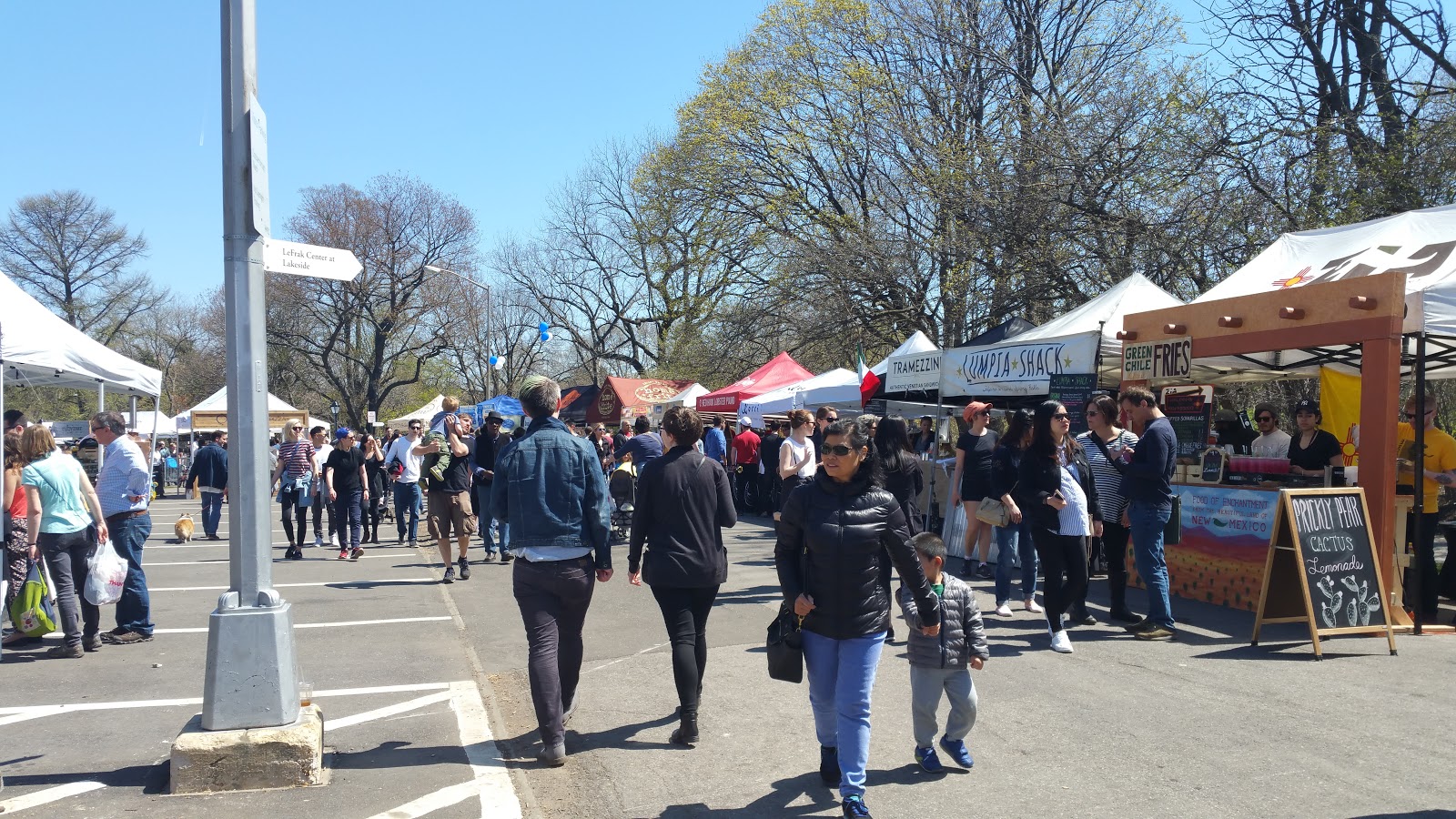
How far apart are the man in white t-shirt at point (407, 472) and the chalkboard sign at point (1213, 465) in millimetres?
9422

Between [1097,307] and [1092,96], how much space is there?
1016 centimetres

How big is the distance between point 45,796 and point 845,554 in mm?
3724

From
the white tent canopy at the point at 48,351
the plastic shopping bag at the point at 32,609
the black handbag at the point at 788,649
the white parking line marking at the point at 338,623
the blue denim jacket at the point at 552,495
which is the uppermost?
the white tent canopy at the point at 48,351

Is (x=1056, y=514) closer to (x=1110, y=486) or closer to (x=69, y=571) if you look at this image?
(x=1110, y=486)

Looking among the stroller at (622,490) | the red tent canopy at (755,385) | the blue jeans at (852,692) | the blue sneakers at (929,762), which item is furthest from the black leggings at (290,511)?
the blue jeans at (852,692)

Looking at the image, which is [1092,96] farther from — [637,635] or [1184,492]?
[637,635]

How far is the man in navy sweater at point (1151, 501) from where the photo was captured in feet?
24.9

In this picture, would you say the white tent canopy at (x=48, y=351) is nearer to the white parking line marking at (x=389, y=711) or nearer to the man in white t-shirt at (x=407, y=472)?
the man in white t-shirt at (x=407, y=472)

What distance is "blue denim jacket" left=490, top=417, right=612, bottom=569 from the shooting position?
16.6 feet

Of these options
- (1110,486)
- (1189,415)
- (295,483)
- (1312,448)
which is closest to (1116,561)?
(1110,486)

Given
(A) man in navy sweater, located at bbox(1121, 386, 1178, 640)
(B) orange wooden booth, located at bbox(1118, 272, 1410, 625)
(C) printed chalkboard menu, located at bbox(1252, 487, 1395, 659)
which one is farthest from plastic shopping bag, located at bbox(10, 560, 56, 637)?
(B) orange wooden booth, located at bbox(1118, 272, 1410, 625)

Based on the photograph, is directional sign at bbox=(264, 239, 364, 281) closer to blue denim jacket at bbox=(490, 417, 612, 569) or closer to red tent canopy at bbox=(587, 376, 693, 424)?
blue denim jacket at bbox=(490, 417, 612, 569)

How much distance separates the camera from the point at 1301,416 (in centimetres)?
1026

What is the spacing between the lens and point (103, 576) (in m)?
7.52
